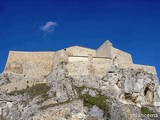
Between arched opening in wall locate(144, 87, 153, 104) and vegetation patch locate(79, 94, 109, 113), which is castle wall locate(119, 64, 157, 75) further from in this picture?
vegetation patch locate(79, 94, 109, 113)

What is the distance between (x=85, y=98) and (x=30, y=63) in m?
14.5

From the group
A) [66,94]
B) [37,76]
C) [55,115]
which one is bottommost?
[55,115]

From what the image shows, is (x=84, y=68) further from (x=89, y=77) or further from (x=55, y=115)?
(x=55, y=115)

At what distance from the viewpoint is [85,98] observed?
4322cm

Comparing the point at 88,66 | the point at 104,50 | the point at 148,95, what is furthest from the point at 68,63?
the point at 148,95

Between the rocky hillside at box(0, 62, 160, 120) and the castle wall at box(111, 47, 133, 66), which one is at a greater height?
the castle wall at box(111, 47, 133, 66)

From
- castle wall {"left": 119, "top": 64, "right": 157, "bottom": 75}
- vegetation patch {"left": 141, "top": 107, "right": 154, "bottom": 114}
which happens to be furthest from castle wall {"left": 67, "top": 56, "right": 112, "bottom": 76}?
vegetation patch {"left": 141, "top": 107, "right": 154, "bottom": 114}

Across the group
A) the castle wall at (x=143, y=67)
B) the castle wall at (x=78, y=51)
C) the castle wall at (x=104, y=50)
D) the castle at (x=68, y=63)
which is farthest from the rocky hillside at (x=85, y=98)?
the castle wall at (x=78, y=51)

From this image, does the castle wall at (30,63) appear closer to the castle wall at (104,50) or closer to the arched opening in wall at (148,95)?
the castle wall at (104,50)

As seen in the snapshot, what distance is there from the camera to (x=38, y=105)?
4497 centimetres

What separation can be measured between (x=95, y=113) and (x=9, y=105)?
1289cm

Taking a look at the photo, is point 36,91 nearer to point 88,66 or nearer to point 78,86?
point 78,86

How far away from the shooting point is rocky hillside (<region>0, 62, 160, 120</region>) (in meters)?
41.8

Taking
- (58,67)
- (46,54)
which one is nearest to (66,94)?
(58,67)
